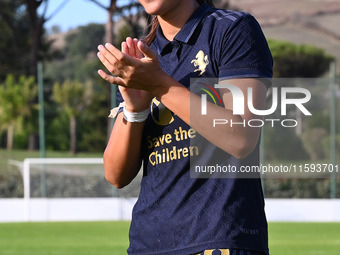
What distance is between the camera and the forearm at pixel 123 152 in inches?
117

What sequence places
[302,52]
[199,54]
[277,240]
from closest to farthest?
[199,54] → [277,240] → [302,52]

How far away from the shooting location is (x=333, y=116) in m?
17.4

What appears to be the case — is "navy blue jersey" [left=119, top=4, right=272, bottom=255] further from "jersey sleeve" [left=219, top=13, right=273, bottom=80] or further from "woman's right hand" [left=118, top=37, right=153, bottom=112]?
"woman's right hand" [left=118, top=37, right=153, bottom=112]

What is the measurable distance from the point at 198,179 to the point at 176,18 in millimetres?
621

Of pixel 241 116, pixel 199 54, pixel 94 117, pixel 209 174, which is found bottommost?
pixel 209 174

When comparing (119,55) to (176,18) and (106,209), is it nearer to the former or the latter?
(176,18)

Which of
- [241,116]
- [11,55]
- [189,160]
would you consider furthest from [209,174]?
[11,55]

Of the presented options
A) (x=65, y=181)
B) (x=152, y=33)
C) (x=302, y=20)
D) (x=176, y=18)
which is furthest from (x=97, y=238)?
(x=302, y=20)

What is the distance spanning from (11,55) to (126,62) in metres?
46.0

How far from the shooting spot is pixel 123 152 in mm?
3043

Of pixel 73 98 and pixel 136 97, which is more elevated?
pixel 73 98

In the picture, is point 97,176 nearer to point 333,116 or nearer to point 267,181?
point 267,181

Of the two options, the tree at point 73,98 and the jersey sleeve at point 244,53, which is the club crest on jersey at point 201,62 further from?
the tree at point 73,98

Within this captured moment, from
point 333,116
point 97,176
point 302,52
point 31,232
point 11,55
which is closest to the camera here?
point 31,232
